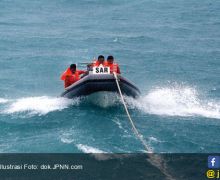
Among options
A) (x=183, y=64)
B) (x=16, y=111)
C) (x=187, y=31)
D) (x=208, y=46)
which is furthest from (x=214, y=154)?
(x=187, y=31)

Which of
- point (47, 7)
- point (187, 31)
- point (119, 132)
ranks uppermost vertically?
point (47, 7)

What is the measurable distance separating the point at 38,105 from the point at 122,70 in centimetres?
788

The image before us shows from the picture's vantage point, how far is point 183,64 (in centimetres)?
2991

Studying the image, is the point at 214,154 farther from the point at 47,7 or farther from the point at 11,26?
the point at 47,7

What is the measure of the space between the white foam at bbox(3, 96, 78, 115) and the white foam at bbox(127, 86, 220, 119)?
2746mm

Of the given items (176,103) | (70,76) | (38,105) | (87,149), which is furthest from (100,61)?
(87,149)

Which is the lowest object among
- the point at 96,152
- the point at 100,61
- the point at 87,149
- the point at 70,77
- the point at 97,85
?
the point at 96,152

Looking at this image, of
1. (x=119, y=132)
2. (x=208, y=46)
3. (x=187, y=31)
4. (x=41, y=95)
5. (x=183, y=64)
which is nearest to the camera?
(x=119, y=132)

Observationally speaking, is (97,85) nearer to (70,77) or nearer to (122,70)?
(70,77)

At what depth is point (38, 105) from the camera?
22469 millimetres

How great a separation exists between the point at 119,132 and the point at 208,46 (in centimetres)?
1588

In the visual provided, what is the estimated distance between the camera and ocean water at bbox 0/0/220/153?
18.5 metres

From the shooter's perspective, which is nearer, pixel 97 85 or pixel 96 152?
pixel 96 152

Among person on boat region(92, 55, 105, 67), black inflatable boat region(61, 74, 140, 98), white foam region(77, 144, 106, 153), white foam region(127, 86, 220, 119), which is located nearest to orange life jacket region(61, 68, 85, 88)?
black inflatable boat region(61, 74, 140, 98)
